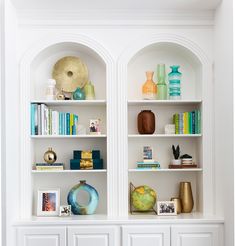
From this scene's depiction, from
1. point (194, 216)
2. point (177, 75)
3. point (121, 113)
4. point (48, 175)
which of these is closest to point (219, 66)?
point (177, 75)

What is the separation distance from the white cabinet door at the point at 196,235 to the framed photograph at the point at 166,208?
0.23 metres

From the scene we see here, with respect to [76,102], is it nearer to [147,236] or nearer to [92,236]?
[92,236]

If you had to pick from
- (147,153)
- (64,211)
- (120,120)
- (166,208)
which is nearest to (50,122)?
(120,120)

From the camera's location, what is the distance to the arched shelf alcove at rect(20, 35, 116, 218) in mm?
4109

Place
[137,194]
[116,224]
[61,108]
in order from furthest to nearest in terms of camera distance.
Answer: [61,108], [137,194], [116,224]

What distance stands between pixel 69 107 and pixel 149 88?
0.80 meters

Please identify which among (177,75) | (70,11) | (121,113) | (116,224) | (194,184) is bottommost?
(116,224)

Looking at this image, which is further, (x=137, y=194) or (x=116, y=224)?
(x=137, y=194)

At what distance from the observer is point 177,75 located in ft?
14.0

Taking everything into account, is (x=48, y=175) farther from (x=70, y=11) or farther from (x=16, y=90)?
(x=70, y=11)

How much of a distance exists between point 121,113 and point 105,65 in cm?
47

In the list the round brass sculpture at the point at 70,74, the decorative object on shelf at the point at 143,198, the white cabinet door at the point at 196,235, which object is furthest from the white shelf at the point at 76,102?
the white cabinet door at the point at 196,235

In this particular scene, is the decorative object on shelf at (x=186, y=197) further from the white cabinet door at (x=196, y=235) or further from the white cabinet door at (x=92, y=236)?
the white cabinet door at (x=92, y=236)

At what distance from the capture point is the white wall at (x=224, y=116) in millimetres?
3596
